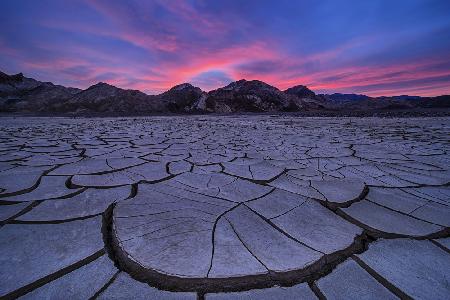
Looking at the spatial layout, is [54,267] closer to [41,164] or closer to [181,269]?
[181,269]

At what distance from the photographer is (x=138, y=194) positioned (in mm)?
1550

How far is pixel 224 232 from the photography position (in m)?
1.13

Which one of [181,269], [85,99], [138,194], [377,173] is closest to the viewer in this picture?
[181,269]

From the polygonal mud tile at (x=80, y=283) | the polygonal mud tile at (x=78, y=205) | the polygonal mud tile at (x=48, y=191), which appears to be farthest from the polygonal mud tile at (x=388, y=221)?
the polygonal mud tile at (x=48, y=191)

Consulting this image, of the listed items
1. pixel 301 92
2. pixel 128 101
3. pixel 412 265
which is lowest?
pixel 412 265

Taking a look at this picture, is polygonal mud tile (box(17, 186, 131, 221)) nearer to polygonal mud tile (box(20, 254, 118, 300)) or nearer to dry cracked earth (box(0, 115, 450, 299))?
dry cracked earth (box(0, 115, 450, 299))

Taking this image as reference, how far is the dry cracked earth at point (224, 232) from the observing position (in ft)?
2.71

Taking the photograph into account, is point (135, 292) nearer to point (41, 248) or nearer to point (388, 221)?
point (41, 248)

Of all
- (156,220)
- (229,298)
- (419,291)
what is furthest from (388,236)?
(156,220)

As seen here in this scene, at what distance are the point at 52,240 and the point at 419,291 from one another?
135 cm

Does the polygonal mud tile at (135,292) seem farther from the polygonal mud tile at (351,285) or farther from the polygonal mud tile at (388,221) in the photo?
the polygonal mud tile at (388,221)

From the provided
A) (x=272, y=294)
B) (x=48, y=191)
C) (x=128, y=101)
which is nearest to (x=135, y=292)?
(x=272, y=294)

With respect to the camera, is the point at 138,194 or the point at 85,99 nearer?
the point at 138,194

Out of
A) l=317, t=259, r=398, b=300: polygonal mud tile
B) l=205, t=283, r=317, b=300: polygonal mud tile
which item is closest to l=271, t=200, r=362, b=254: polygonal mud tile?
l=317, t=259, r=398, b=300: polygonal mud tile
